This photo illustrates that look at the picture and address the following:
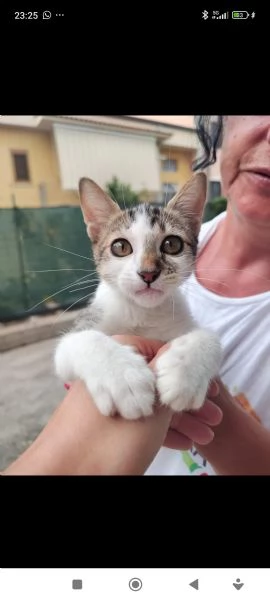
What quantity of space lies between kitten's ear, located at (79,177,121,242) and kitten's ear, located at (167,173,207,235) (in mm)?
136

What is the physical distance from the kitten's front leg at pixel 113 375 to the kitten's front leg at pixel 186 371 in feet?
0.06

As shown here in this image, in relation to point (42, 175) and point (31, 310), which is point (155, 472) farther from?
point (42, 175)

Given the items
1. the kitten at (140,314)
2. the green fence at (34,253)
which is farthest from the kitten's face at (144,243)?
the green fence at (34,253)

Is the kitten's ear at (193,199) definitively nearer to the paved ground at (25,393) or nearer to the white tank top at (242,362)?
the white tank top at (242,362)

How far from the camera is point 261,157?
73 cm

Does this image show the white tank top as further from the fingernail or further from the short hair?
the short hair

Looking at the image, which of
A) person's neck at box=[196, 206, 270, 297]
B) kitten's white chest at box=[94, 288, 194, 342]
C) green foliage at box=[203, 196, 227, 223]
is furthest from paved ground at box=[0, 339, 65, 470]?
green foliage at box=[203, 196, 227, 223]

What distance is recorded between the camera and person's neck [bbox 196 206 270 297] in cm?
92

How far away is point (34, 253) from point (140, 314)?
101 centimetres

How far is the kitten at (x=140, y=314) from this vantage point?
460mm
